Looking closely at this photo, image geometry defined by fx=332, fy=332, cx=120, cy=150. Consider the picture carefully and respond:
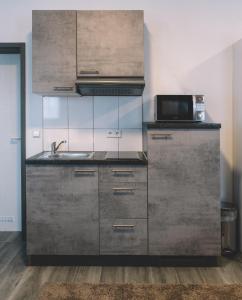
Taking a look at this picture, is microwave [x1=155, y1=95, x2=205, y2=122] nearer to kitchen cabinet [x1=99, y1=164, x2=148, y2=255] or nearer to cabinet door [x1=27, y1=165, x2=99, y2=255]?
kitchen cabinet [x1=99, y1=164, x2=148, y2=255]

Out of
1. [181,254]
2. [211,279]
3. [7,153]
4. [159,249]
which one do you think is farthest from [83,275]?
[7,153]

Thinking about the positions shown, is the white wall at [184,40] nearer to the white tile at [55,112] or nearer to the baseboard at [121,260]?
the white tile at [55,112]

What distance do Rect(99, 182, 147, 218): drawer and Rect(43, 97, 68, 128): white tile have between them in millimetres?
959

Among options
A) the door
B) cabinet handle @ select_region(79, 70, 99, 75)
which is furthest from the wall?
the door

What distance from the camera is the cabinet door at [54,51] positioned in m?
2.91

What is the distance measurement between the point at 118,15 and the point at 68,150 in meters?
1.38

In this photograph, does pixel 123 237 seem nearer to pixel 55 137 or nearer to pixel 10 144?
pixel 55 137

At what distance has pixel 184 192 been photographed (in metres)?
2.76

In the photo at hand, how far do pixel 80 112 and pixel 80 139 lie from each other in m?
0.27

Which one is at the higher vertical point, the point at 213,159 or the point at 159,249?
the point at 213,159

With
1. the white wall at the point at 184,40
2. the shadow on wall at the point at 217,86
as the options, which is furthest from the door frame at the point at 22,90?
the shadow on wall at the point at 217,86

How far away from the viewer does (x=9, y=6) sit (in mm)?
3316

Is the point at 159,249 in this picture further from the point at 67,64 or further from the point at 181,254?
the point at 67,64

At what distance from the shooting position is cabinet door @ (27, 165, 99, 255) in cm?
277
